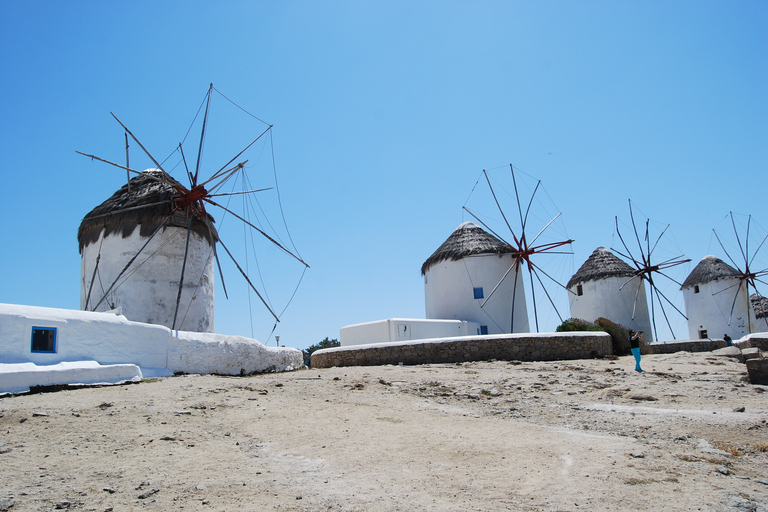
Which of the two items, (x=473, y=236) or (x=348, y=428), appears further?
(x=473, y=236)

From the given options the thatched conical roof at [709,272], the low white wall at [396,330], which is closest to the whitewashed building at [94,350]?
the low white wall at [396,330]

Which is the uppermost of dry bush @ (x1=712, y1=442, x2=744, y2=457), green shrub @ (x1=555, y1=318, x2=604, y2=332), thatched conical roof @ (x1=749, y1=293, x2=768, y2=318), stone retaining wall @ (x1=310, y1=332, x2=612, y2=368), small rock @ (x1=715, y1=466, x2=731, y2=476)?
thatched conical roof @ (x1=749, y1=293, x2=768, y2=318)

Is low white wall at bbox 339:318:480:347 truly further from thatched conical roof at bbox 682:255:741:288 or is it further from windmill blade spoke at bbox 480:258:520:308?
thatched conical roof at bbox 682:255:741:288

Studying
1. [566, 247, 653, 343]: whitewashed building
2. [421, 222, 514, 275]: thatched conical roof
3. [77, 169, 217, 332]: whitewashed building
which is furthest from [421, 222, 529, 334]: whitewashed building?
[77, 169, 217, 332]: whitewashed building

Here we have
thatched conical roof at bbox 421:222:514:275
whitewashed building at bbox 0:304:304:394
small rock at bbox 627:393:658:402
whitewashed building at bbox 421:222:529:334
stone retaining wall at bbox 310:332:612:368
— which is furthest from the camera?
thatched conical roof at bbox 421:222:514:275

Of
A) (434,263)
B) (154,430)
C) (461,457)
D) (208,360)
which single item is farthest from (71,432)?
(434,263)

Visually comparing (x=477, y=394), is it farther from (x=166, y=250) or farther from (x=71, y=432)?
A: (x=166, y=250)

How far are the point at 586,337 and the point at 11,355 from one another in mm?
14158

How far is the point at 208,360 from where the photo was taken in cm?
1098

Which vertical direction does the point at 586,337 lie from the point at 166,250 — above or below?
below

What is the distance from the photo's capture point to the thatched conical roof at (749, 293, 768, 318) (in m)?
32.6

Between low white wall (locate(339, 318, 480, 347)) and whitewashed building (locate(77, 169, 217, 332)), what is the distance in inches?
224

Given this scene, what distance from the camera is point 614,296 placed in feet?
89.4

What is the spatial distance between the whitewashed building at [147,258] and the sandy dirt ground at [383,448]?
5.25 m
